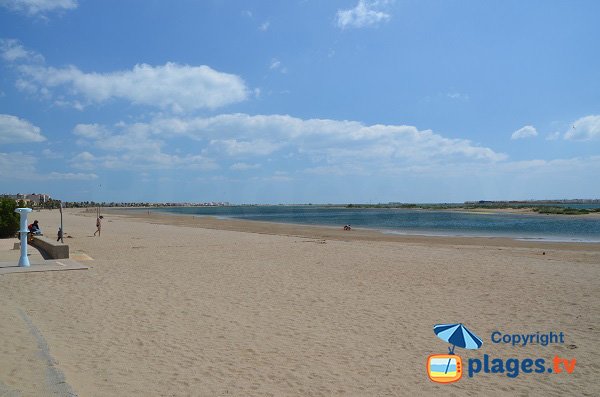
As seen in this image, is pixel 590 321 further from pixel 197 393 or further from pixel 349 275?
pixel 197 393

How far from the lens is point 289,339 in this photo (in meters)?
5.87

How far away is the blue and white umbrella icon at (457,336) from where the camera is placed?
230 inches

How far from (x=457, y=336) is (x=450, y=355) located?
2.54 ft

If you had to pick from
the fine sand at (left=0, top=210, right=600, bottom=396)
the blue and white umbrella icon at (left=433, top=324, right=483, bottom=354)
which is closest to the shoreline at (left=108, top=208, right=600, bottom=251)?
the fine sand at (left=0, top=210, right=600, bottom=396)

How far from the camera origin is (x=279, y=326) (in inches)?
255

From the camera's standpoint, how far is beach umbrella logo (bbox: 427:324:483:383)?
189 inches

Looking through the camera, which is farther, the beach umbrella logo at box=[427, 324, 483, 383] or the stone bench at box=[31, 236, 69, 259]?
the stone bench at box=[31, 236, 69, 259]

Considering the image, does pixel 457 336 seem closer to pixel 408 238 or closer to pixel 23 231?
pixel 23 231

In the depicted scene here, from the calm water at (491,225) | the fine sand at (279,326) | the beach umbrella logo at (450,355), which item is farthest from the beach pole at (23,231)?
the calm water at (491,225)

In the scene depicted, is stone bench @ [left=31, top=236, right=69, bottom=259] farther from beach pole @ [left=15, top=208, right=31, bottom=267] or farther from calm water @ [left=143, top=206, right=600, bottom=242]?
calm water @ [left=143, top=206, right=600, bottom=242]

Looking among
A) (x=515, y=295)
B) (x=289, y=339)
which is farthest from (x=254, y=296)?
(x=515, y=295)

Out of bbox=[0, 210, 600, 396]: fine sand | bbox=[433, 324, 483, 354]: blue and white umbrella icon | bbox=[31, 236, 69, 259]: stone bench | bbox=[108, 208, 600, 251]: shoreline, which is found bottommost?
bbox=[108, 208, 600, 251]: shoreline

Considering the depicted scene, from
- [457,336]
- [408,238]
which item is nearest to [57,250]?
[457,336]

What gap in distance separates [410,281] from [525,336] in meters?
4.19
